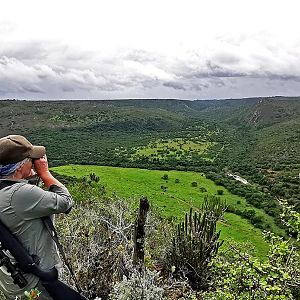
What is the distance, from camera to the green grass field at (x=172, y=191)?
2567cm

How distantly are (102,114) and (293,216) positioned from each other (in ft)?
389

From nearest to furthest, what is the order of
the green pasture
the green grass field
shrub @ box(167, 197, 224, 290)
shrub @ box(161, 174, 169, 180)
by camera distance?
shrub @ box(167, 197, 224, 290)
the green grass field
shrub @ box(161, 174, 169, 180)
the green pasture

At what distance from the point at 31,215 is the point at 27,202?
0.32ft

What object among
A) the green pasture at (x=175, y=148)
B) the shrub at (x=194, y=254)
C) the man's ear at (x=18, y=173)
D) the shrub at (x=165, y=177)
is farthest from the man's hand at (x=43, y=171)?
the green pasture at (x=175, y=148)

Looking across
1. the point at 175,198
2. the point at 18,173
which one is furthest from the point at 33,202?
the point at 175,198

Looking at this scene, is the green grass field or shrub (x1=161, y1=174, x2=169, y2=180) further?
shrub (x1=161, y1=174, x2=169, y2=180)

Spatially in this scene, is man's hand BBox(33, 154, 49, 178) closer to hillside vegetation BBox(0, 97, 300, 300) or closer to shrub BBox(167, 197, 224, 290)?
hillside vegetation BBox(0, 97, 300, 300)

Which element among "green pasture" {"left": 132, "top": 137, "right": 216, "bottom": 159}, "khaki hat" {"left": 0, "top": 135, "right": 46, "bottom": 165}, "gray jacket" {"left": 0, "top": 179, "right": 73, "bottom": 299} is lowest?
"green pasture" {"left": 132, "top": 137, "right": 216, "bottom": 159}

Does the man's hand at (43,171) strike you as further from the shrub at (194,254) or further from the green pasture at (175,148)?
the green pasture at (175,148)

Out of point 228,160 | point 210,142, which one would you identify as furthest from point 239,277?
point 210,142

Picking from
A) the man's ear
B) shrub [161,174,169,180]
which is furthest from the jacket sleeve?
shrub [161,174,169,180]

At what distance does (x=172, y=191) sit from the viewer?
3775 centimetres

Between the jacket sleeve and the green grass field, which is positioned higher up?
the jacket sleeve

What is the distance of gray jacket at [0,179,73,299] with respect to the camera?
9.25 feet
